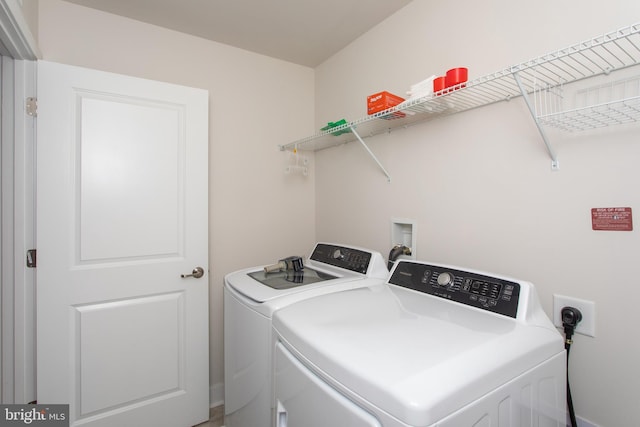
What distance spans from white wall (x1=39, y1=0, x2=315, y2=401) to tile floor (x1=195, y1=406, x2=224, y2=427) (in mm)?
77

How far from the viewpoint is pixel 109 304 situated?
1.72 meters

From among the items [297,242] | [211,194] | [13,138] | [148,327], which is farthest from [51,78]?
[297,242]

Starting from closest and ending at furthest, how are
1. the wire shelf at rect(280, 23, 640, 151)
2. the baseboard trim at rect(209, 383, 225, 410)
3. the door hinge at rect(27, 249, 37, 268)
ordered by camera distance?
the wire shelf at rect(280, 23, 640, 151)
the door hinge at rect(27, 249, 37, 268)
the baseboard trim at rect(209, 383, 225, 410)

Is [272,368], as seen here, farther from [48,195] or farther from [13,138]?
[13,138]

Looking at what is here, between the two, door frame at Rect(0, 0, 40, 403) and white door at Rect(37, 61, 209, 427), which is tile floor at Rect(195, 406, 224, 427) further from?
door frame at Rect(0, 0, 40, 403)

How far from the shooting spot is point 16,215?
1551 millimetres

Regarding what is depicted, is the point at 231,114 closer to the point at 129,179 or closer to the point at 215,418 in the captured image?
the point at 129,179

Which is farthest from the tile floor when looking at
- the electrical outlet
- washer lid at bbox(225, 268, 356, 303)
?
the electrical outlet

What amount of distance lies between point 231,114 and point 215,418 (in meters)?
2.07

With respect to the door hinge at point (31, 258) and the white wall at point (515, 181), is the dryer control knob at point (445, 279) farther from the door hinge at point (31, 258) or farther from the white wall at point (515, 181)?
the door hinge at point (31, 258)

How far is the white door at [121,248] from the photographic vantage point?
1.59m

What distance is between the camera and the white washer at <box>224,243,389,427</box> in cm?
118

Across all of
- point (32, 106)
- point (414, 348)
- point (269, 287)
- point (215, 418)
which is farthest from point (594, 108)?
point (215, 418)

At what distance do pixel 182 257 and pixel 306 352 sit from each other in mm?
1314
